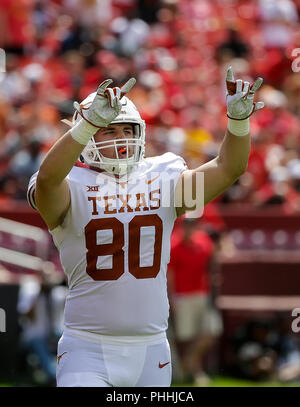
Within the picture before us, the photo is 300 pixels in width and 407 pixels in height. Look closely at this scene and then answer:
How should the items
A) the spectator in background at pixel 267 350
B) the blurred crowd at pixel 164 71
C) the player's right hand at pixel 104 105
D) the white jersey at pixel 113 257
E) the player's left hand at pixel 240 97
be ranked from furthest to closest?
the blurred crowd at pixel 164 71, the spectator in background at pixel 267 350, the white jersey at pixel 113 257, the player's left hand at pixel 240 97, the player's right hand at pixel 104 105

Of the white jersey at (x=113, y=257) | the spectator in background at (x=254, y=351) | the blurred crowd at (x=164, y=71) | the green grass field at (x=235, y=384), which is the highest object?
the blurred crowd at (x=164, y=71)

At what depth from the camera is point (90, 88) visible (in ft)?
37.6

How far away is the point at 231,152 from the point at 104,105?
64 cm

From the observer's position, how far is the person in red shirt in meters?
8.70

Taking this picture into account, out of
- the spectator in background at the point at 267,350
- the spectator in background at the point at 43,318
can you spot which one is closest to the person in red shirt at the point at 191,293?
the spectator in background at the point at 267,350

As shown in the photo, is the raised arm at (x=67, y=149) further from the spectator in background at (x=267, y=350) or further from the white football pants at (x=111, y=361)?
the spectator in background at (x=267, y=350)

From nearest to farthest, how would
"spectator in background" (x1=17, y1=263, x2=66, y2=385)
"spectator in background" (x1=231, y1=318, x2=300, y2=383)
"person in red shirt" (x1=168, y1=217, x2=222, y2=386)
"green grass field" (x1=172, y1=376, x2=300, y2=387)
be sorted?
"spectator in background" (x1=17, y1=263, x2=66, y2=385)
"green grass field" (x1=172, y1=376, x2=300, y2=387)
"spectator in background" (x1=231, y1=318, x2=300, y2=383)
"person in red shirt" (x1=168, y1=217, x2=222, y2=386)

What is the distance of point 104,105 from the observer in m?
3.59

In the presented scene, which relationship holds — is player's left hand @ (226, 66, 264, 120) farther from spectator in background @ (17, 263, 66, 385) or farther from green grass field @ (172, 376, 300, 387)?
green grass field @ (172, 376, 300, 387)

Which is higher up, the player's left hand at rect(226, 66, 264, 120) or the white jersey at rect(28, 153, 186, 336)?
the player's left hand at rect(226, 66, 264, 120)

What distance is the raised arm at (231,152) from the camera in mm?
3785

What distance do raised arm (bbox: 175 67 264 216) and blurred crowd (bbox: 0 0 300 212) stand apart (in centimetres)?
553

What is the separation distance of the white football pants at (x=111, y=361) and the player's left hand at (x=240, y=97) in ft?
3.34

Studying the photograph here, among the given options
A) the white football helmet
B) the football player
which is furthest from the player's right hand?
the white football helmet
